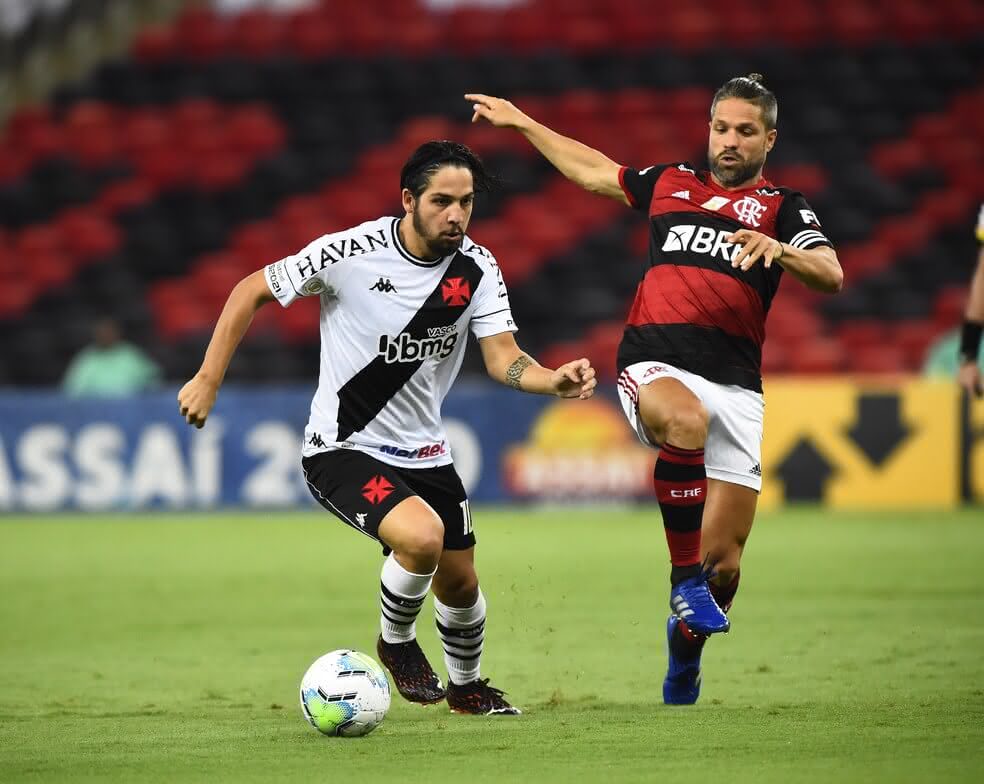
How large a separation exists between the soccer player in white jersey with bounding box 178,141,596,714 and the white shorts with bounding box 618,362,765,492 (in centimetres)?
51

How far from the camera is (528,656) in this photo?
28.1 feet

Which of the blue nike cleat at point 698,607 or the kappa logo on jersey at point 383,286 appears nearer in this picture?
the blue nike cleat at point 698,607

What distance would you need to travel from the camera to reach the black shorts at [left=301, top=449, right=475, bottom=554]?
6512 millimetres

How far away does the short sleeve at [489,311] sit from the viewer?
22.7ft

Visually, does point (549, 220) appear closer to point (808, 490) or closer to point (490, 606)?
point (808, 490)

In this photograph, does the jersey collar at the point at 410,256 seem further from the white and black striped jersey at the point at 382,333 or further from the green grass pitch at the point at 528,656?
the green grass pitch at the point at 528,656

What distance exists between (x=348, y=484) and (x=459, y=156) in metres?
A: 1.42

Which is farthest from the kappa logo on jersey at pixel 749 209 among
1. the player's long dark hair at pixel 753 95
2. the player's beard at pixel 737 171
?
the player's long dark hair at pixel 753 95

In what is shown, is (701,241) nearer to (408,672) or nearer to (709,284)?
(709,284)

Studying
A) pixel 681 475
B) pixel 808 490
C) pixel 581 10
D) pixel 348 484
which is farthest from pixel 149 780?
pixel 581 10

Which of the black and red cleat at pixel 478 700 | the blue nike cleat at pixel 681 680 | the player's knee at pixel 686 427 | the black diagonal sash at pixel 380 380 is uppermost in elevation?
the black diagonal sash at pixel 380 380

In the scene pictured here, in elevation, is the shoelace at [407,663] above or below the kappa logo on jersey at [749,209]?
below

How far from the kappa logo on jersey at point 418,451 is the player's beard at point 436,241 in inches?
31.5

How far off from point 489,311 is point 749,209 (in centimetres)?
118
